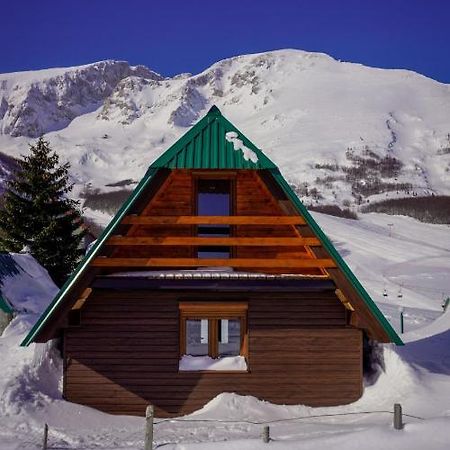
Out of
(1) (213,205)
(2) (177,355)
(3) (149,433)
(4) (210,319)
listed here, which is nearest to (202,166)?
(1) (213,205)

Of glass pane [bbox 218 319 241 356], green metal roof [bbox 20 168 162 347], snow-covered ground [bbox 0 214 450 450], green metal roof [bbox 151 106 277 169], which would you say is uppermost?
green metal roof [bbox 151 106 277 169]

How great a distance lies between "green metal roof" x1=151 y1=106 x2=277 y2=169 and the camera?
10633mm

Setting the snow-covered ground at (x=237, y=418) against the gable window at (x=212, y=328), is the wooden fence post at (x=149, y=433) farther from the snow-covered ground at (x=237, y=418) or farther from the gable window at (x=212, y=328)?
the gable window at (x=212, y=328)

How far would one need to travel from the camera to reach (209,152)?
35.4 ft

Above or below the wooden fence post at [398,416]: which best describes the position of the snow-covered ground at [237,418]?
below

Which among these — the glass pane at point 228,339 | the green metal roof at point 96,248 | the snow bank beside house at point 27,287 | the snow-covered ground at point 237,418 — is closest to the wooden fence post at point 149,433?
the snow-covered ground at point 237,418

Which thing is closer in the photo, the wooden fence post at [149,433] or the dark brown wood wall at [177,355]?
the wooden fence post at [149,433]

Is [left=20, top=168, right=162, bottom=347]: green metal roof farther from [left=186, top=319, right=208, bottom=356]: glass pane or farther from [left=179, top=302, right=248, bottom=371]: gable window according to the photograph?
[left=186, top=319, right=208, bottom=356]: glass pane

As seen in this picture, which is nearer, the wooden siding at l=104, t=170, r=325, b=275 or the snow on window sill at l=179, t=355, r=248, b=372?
the wooden siding at l=104, t=170, r=325, b=275

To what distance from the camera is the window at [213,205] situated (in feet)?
38.9

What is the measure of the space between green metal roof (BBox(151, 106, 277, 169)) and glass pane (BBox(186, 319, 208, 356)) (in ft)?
18.3

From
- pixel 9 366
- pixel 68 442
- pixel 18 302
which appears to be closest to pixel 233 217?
pixel 68 442

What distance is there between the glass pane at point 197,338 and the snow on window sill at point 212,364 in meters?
2.09

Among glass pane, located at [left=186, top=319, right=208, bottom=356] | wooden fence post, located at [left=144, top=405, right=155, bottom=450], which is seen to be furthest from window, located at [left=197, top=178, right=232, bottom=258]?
wooden fence post, located at [left=144, top=405, right=155, bottom=450]
